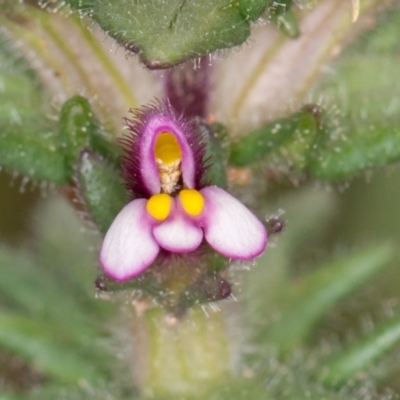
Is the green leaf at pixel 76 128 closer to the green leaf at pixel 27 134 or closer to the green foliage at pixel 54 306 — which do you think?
the green leaf at pixel 27 134

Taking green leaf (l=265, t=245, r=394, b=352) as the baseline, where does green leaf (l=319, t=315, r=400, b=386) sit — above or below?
above

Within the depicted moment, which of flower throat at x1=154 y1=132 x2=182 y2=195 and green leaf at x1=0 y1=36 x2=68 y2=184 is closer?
flower throat at x1=154 y1=132 x2=182 y2=195

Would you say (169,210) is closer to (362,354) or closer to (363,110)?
(363,110)

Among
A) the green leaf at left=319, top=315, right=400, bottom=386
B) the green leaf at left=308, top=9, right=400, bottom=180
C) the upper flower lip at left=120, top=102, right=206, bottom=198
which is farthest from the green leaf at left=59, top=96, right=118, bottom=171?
the green leaf at left=319, top=315, right=400, bottom=386

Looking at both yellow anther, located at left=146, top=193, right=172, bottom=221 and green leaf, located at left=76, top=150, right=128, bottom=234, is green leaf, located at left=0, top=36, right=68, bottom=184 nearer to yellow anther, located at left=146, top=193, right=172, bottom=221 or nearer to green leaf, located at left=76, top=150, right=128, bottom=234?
green leaf, located at left=76, top=150, right=128, bottom=234

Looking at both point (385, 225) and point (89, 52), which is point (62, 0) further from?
point (385, 225)

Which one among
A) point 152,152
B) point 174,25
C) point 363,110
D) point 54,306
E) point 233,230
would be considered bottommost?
point 54,306

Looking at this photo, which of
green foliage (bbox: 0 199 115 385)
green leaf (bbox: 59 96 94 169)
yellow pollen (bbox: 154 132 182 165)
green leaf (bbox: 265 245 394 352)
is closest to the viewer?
yellow pollen (bbox: 154 132 182 165)

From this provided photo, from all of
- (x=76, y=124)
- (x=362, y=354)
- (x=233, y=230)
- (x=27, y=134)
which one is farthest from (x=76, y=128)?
(x=362, y=354)
